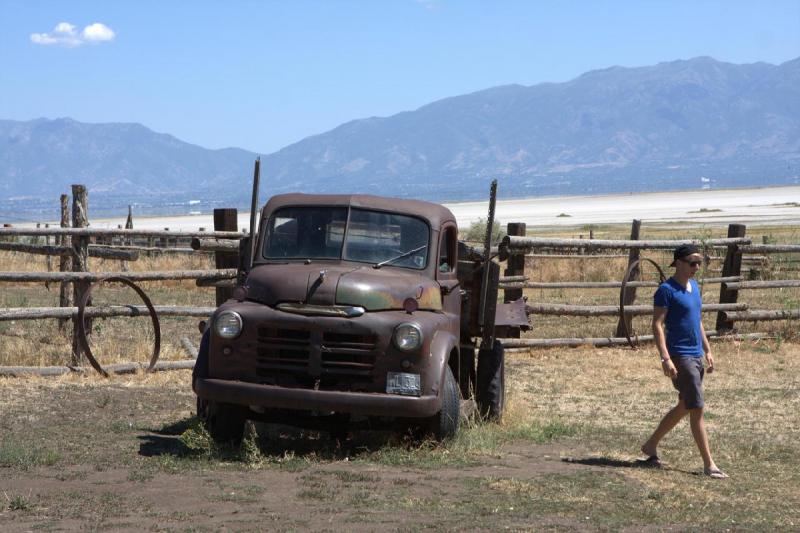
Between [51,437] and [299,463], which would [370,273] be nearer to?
[299,463]

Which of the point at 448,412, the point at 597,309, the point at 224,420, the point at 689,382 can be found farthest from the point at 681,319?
A: the point at 597,309

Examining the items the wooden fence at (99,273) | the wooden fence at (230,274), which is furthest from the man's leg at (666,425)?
the wooden fence at (99,273)

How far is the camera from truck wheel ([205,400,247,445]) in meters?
8.98

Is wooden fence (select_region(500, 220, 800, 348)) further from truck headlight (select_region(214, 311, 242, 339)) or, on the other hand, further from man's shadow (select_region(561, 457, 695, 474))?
truck headlight (select_region(214, 311, 242, 339))

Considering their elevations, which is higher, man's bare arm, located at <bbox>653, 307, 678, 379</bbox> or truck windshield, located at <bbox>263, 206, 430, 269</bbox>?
truck windshield, located at <bbox>263, 206, 430, 269</bbox>

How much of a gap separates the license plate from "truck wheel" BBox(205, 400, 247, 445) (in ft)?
4.20

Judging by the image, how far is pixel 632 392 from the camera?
43.4 ft

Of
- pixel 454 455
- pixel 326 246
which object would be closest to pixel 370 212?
pixel 326 246

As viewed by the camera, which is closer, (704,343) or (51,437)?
(704,343)

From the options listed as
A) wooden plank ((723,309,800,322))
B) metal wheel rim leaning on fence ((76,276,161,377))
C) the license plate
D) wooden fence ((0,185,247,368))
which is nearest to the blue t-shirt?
the license plate

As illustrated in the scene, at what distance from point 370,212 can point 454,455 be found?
80.2 inches

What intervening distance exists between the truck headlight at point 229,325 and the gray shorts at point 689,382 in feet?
10.1

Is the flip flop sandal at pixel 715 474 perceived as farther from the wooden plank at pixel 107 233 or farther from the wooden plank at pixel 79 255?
the wooden plank at pixel 79 255

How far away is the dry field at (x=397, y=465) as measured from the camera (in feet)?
22.6
